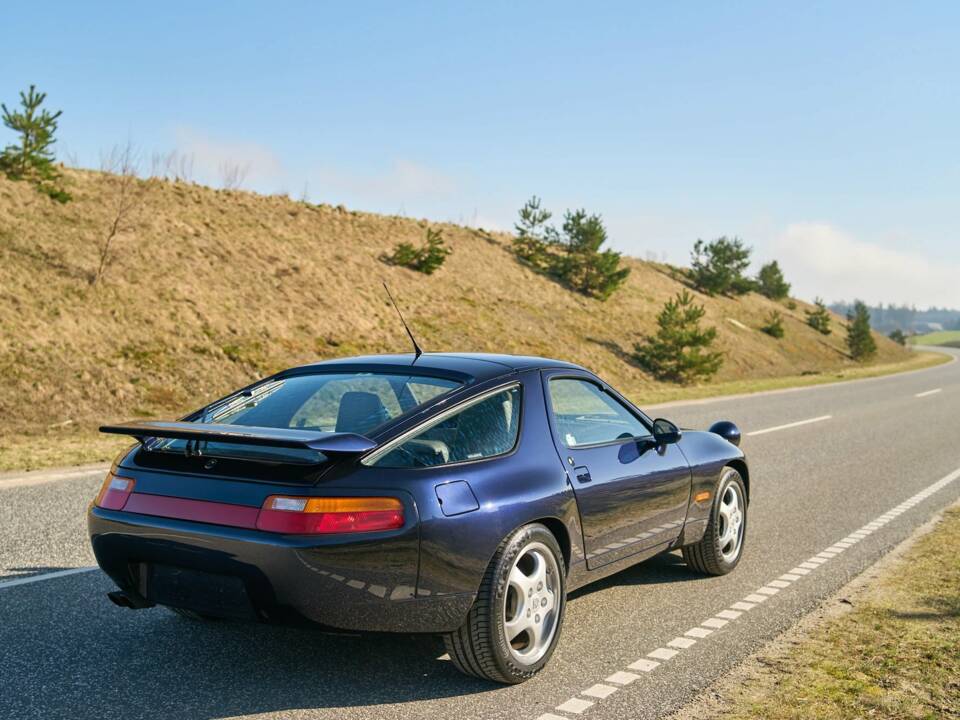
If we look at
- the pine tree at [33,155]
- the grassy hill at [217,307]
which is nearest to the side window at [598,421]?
the grassy hill at [217,307]

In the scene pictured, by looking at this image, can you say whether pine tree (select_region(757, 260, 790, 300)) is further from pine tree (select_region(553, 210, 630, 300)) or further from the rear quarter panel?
the rear quarter panel

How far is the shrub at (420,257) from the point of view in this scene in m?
35.0

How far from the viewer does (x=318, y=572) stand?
3.56 meters

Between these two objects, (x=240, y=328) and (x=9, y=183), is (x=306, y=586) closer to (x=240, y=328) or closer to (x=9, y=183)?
(x=240, y=328)

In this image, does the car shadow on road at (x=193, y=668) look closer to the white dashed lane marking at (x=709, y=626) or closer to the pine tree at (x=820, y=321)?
the white dashed lane marking at (x=709, y=626)

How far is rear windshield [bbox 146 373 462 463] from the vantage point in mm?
4205

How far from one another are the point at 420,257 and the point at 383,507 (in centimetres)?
3237

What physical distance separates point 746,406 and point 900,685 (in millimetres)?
17662

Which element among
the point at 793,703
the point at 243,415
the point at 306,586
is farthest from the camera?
the point at 243,415

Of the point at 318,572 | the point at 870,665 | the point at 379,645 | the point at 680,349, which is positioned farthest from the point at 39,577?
the point at 680,349

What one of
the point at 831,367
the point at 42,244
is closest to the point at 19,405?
the point at 42,244

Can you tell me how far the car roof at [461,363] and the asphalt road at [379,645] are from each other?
1401 millimetres

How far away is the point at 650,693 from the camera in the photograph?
3.98m

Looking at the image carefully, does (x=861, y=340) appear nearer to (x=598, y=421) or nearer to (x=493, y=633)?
(x=598, y=421)
